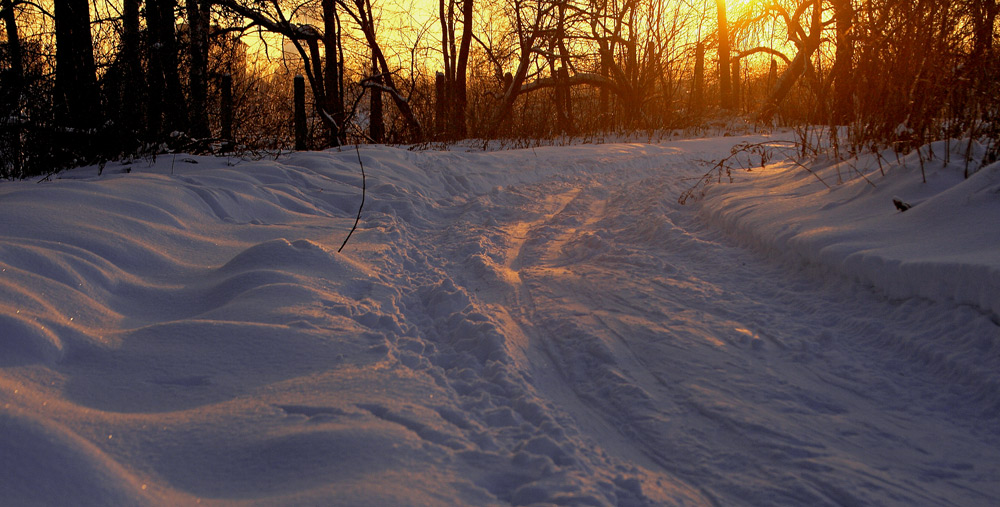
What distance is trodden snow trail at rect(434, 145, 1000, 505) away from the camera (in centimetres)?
193

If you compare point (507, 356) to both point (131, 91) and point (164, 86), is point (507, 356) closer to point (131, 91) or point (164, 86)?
point (131, 91)

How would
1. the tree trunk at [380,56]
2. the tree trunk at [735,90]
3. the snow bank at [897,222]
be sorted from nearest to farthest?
the snow bank at [897,222] < the tree trunk at [380,56] < the tree trunk at [735,90]

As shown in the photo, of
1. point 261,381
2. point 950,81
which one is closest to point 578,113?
A: point 950,81

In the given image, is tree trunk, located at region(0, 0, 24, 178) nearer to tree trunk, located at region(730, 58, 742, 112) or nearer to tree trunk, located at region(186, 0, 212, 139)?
tree trunk, located at region(186, 0, 212, 139)

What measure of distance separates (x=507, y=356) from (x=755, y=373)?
1112mm

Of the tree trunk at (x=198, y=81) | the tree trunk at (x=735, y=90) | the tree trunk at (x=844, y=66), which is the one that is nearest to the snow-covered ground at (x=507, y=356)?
the tree trunk at (x=844, y=66)

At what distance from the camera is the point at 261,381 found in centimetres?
229

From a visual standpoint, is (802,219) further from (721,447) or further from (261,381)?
(261,381)

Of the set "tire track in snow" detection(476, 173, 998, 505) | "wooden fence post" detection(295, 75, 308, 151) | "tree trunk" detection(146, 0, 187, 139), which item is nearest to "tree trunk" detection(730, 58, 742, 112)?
"wooden fence post" detection(295, 75, 308, 151)

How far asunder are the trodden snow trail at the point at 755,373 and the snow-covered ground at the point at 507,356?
13mm

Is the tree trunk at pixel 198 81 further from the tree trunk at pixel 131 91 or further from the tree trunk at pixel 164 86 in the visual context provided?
the tree trunk at pixel 131 91

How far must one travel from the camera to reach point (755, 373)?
260 cm

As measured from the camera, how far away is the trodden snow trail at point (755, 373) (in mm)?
1935

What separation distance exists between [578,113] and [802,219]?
662 inches
